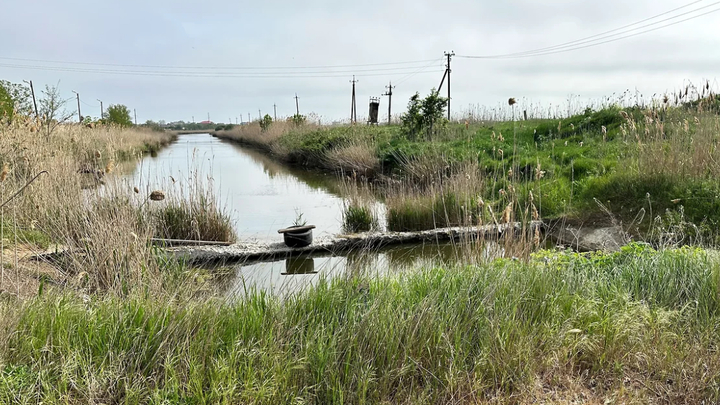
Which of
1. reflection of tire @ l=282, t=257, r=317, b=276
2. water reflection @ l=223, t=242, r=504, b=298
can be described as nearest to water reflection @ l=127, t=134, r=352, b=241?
reflection of tire @ l=282, t=257, r=317, b=276

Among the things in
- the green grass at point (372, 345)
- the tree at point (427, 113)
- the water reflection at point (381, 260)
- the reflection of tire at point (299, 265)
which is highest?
the tree at point (427, 113)

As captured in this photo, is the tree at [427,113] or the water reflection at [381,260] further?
the tree at [427,113]

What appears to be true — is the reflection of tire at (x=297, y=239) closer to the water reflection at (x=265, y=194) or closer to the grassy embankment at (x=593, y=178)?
the water reflection at (x=265, y=194)

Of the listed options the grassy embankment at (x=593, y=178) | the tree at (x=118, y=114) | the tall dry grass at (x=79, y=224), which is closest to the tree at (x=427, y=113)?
the grassy embankment at (x=593, y=178)

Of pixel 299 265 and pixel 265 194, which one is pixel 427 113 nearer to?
pixel 265 194

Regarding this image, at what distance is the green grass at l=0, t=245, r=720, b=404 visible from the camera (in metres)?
2.05

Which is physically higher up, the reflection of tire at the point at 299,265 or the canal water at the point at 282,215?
the canal water at the point at 282,215

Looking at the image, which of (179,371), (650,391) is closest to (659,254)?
(650,391)

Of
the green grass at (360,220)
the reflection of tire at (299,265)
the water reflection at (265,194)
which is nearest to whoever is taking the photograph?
the reflection of tire at (299,265)

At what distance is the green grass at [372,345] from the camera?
6.73 ft

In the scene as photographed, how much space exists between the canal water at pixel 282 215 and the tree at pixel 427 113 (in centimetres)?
313

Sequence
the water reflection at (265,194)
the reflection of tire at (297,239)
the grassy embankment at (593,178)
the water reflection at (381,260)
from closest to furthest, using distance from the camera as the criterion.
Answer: the water reflection at (381,260) < the grassy embankment at (593,178) < the reflection of tire at (297,239) < the water reflection at (265,194)

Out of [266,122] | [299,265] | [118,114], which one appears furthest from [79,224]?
[118,114]

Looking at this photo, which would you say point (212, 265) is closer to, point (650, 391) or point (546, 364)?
point (546, 364)
